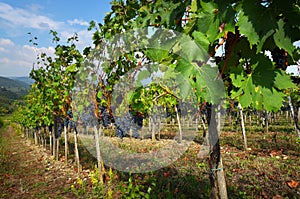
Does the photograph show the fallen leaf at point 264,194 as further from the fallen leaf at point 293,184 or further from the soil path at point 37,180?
the soil path at point 37,180

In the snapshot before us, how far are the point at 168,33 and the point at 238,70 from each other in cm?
62

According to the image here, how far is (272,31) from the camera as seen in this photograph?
104cm

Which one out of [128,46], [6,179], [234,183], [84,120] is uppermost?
[128,46]

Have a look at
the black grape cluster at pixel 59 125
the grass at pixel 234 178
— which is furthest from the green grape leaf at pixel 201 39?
the black grape cluster at pixel 59 125

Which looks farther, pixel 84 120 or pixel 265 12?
pixel 84 120

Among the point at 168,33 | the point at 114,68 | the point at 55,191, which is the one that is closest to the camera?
the point at 168,33

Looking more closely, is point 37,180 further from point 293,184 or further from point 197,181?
point 293,184

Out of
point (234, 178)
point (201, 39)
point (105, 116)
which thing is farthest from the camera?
point (105, 116)

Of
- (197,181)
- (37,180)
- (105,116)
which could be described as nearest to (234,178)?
(197,181)

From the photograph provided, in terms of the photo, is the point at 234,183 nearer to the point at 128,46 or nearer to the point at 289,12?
the point at 128,46

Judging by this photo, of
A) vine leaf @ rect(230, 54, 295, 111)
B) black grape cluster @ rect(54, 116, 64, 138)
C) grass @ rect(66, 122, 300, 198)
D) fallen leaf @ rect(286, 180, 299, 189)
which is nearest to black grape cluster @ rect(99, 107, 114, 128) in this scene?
grass @ rect(66, 122, 300, 198)

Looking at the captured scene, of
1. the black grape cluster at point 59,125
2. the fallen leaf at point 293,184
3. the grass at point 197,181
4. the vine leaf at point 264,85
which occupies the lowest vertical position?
the grass at point 197,181

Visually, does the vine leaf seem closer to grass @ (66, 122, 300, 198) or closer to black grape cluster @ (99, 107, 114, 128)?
grass @ (66, 122, 300, 198)

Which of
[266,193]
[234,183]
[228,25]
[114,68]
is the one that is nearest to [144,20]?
[228,25]
